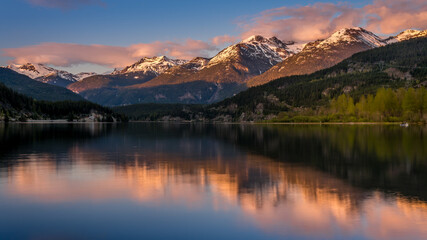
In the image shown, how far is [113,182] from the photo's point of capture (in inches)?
1612

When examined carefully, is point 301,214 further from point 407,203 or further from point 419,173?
point 419,173

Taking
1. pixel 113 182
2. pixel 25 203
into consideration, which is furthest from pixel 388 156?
pixel 25 203

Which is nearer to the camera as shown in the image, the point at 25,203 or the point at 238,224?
the point at 238,224

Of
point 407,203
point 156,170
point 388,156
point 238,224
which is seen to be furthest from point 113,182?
point 388,156

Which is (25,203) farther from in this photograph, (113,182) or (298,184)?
(298,184)

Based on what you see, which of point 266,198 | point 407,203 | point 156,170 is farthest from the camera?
point 156,170

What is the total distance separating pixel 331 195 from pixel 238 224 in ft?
39.0

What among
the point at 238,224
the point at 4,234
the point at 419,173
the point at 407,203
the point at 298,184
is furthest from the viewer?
the point at 419,173

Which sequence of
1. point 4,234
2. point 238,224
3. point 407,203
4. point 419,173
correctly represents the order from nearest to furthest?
point 4,234 → point 238,224 → point 407,203 → point 419,173

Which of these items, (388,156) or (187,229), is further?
(388,156)

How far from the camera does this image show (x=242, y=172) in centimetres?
4747

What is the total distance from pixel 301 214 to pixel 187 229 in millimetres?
8789

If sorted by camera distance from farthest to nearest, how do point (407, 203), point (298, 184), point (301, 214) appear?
point (298, 184) < point (407, 203) < point (301, 214)

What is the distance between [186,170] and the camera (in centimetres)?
4984
